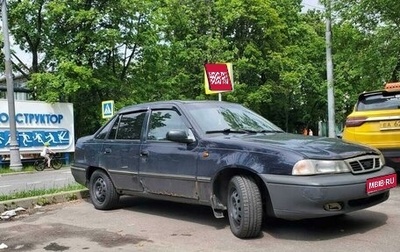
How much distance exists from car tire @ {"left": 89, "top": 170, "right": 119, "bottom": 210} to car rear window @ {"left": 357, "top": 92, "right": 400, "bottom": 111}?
4714mm

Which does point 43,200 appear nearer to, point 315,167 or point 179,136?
point 179,136

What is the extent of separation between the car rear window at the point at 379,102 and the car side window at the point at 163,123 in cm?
404

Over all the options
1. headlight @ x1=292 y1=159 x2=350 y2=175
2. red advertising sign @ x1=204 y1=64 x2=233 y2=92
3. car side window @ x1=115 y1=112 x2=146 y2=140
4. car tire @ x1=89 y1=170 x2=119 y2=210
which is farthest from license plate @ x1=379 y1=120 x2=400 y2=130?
car tire @ x1=89 y1=170 x2=119 y2=210

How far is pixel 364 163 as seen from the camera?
5.54 m

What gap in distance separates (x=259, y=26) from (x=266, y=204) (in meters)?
29.4

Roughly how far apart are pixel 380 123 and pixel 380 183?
3.50m

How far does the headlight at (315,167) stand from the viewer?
5.16 m

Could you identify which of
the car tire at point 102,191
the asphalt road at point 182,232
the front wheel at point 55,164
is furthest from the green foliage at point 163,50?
the asphalt road at point 182,232

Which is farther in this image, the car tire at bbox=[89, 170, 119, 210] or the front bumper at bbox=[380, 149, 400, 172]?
the front bumper at bbox=[380, 149, 400, 172]

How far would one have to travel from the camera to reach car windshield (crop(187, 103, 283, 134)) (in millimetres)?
6438

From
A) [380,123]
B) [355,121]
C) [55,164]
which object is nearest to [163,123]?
[355,121]

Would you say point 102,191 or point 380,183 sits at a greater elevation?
point 380,183

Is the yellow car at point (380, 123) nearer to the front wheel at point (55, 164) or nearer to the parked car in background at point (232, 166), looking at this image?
the parked car in background at point (232, 166)

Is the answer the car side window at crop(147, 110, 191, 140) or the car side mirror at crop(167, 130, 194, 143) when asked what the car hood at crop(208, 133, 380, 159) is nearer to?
the car side mirror at crop(167, 130, 194, 143)
